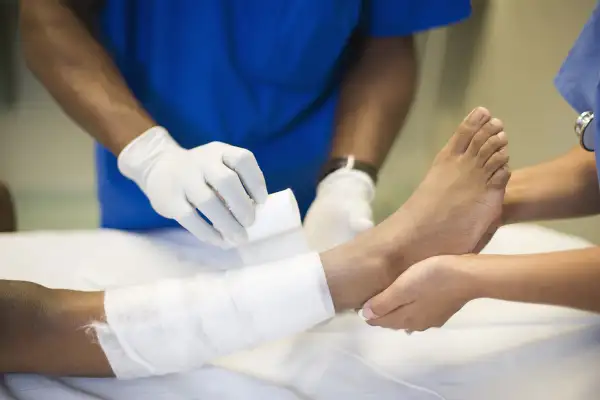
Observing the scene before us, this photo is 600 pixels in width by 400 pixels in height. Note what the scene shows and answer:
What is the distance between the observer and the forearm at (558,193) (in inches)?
29.6

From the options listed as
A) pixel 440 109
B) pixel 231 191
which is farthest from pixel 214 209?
pixel 440 109

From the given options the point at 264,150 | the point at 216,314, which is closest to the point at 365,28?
the point at 264,150

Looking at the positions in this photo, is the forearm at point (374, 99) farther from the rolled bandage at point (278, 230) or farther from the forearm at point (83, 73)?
the forearm at point (83, 73)

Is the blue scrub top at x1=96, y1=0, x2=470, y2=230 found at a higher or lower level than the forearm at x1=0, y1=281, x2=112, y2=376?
higher

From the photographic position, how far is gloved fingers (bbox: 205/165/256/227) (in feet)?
2.13

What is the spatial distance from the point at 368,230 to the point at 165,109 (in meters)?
0.31

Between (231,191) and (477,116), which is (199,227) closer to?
(231,191)

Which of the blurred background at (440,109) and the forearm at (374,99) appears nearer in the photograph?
the forearm at (374,99)

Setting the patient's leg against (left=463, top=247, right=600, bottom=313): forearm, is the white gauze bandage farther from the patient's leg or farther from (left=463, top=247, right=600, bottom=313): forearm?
(left=463, top=247, right=600, bottom=313): forearm

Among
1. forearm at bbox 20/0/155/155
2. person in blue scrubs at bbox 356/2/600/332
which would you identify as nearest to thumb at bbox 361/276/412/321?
person in blue scrubs at bbox 356/2/600/332

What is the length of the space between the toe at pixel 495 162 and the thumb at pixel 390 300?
0.59ft

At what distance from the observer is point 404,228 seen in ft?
2.24

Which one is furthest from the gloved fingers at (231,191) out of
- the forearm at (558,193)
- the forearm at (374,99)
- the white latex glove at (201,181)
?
the forearm at (558,193)

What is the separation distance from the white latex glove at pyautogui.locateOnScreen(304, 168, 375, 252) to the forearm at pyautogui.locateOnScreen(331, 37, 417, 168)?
47 millimetres
